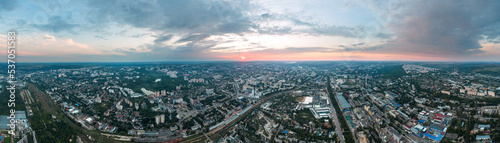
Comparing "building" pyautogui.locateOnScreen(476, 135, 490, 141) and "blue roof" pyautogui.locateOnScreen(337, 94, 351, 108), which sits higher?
"blue roof" pyautogui.locateOnScreen(337, 94, 351, 108)

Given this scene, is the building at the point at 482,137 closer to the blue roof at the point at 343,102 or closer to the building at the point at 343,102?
the building at the point at 343,102

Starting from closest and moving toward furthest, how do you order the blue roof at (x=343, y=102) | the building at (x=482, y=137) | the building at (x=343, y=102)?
the building at (x=482, y=137), the building at (x=343, y=102), the blue roof at (x=343, y=102)

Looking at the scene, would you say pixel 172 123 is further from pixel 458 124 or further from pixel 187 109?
pixel 458 124

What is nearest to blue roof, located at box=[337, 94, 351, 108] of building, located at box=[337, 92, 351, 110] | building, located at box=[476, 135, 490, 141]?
building, located at box=[337, 92, 351, 110]

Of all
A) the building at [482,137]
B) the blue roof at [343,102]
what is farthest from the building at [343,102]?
the building at [482,137]

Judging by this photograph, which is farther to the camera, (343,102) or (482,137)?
(343,102)

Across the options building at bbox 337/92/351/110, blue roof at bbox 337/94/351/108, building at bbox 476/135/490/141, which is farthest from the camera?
blue roof at bbox 337/94/351/108

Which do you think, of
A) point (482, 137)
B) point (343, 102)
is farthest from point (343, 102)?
point (482, 137)

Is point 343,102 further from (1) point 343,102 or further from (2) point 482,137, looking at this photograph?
(2) point 482,137

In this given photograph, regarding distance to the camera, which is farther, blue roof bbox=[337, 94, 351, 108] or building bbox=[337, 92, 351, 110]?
blue roof bbox=[337, 94, 351, 108]

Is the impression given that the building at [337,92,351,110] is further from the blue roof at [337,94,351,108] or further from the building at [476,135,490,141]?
the building at [476,135,490,141]

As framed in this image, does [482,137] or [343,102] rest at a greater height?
[343,102]

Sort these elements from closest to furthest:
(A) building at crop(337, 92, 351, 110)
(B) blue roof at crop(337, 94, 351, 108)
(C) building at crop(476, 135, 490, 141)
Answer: (C) building at crop(476, 135, 490, 141)
(A) building at crop(337, 92, 351, 110)
(B) blue roof at crop(337, 94, 351, 108)
